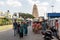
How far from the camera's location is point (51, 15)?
43000mm

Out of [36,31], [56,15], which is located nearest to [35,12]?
[56,15]

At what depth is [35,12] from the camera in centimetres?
17138

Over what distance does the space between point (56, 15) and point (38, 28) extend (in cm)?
1695

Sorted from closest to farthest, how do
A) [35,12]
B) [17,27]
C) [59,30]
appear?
1. [59,30]
2. [17,27]
3. [35,12]

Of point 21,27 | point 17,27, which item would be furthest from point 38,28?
point 21,27

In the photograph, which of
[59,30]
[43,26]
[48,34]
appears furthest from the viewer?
[43,26]

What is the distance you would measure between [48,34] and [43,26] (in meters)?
10.5

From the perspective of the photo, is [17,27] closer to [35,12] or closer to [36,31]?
[36,31]

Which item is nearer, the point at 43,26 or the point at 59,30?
the point at 59,30

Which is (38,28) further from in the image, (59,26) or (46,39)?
(46,39)

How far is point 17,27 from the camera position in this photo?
22922 millimetres

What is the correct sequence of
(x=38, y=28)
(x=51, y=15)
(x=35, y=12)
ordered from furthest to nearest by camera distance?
(x=35, y=12) → (x=51, y=15) → (x=38, y=28)

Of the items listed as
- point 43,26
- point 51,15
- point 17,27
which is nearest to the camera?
point 17,27

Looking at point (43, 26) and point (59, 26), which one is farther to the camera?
point (43, 26)
